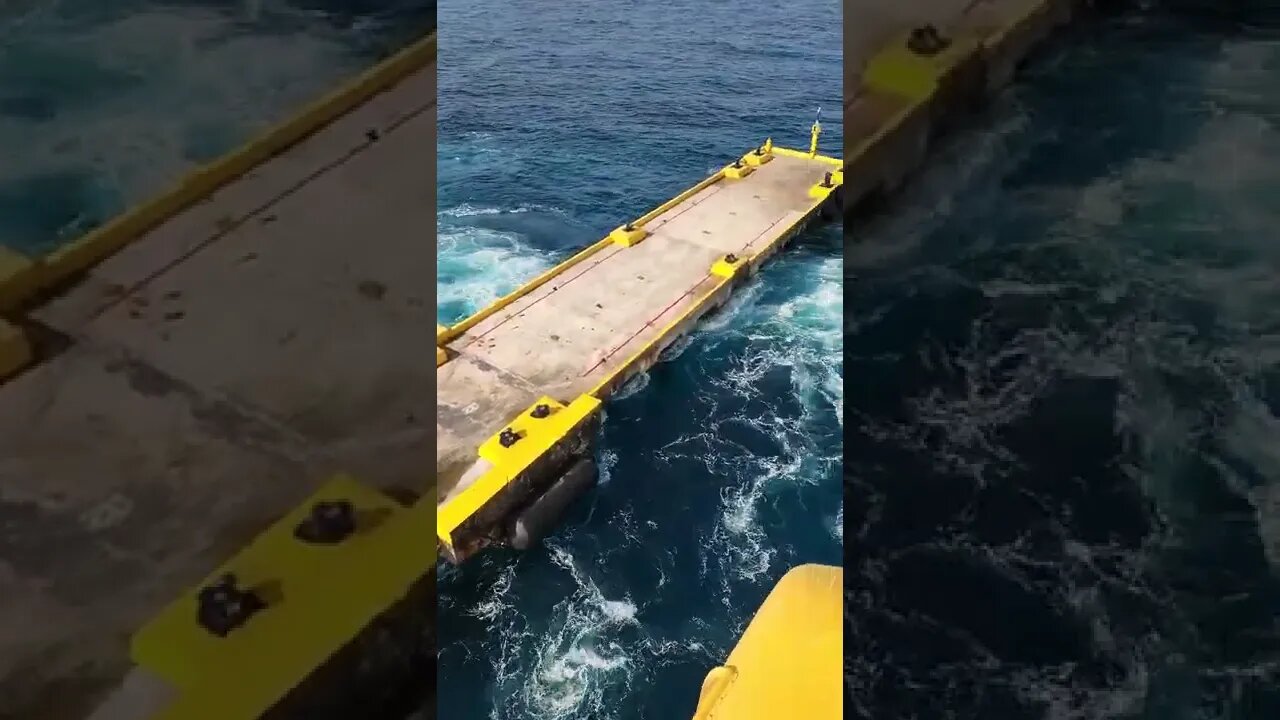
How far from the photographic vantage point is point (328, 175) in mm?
11281

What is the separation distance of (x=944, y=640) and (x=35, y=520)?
8.56 m

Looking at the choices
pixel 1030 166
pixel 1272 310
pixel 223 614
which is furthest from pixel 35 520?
pixel 1272 310

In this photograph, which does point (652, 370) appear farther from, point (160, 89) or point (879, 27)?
point (879, 27)

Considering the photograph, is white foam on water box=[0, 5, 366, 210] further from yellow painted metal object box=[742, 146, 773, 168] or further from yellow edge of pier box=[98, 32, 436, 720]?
yellow painted metal object box=[742, 146, 773, 168]

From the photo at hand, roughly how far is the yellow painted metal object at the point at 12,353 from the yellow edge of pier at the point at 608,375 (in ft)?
24.3

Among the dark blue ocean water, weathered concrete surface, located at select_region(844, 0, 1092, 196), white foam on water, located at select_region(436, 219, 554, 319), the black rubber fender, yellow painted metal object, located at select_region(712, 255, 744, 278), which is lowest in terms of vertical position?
the black rubber fender

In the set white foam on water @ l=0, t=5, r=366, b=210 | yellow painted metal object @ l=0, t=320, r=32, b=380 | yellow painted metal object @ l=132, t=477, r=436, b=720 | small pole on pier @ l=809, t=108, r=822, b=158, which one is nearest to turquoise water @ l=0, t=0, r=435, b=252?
white foam on water @ l=0, t=5, r=366, b=210

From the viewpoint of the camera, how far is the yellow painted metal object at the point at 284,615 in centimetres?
627

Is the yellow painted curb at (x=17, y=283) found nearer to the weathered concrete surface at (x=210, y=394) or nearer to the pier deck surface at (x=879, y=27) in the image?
the weathered concrete surface at (x=210, y=394)

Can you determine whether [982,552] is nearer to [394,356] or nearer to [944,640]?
[944,640]

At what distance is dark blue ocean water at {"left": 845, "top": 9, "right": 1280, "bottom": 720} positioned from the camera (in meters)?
8.97

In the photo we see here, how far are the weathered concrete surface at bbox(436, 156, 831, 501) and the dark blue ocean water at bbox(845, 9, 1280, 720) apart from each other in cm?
1138

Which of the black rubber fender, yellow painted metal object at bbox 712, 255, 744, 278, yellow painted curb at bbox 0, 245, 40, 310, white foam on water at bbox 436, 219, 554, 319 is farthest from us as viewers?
yellow painted metal object at bbox 712, 255, 744, 278

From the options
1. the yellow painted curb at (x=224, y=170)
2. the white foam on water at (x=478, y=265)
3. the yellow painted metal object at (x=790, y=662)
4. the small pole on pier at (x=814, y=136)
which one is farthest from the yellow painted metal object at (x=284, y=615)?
the small pole on pier at (x=814, y=136)
